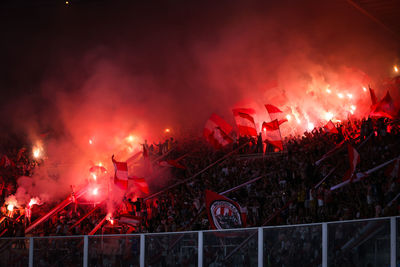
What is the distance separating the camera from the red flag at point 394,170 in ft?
40.8

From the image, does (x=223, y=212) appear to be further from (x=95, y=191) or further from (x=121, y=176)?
(x=95, y=191)

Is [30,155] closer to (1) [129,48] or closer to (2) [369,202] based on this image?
(1) [129,48]

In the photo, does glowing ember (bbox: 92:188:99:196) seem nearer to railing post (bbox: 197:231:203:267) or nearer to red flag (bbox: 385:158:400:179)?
red flag (bbox: 385:158:400:179)

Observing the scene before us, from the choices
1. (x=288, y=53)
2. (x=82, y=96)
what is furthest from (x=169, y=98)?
(x=288, y=53)

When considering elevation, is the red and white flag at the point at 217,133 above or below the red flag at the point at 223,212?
above

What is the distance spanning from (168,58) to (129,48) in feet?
5.68

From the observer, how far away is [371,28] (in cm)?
2147

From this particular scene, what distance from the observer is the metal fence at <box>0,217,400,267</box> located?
22.2 ft

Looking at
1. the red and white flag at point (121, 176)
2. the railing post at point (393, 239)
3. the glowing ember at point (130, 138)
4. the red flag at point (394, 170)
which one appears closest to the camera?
the railing post at point (393, 239)

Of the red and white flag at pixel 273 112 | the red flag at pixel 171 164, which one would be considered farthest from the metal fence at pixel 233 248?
the red and white flag at pixel 273 112

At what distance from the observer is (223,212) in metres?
13.2

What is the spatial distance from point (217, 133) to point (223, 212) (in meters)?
5.98

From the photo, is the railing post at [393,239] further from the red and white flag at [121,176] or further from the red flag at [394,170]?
the red and white flag at [121,176]

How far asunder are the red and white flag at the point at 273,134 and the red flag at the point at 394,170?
4.38 m
